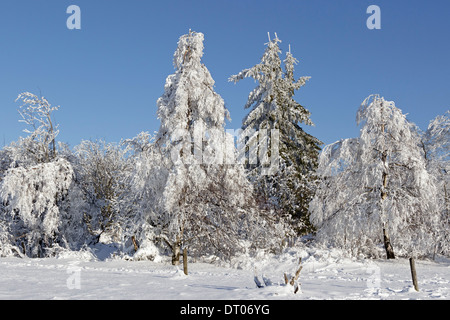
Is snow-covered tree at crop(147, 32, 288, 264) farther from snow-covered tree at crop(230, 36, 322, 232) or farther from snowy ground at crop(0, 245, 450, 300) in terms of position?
snow-covered tree at crop(230, 36, 322, 232)

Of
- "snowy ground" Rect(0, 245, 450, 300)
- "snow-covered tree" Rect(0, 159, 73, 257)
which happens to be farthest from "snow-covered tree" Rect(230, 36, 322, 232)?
"snow-covered tree" Rect(0, 159, 73, 257)

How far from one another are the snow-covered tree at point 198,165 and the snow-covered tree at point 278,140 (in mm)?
5938

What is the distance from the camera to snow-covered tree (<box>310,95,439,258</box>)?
17469mm

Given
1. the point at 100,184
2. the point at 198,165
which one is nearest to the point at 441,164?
the point at 198,165

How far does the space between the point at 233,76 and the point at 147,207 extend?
1342cm

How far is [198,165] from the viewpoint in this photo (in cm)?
1680

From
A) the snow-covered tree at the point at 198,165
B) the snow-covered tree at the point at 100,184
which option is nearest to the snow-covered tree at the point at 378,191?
the snow-covered tree at the point at 198,165

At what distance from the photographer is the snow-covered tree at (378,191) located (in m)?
17.5

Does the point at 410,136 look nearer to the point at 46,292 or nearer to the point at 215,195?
the point at 215,195

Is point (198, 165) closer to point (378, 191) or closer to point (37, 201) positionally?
point (378, 191)

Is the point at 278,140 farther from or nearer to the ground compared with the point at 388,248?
farther from the ground

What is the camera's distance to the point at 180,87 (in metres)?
17.2

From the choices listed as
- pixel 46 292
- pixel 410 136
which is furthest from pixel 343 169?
pixel 46 292

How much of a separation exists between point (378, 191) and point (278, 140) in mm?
9254
